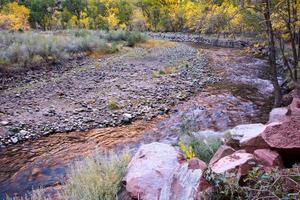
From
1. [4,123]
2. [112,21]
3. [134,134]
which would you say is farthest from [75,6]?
[134,134]

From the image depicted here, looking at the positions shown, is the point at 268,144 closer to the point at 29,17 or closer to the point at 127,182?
the point at 127,182

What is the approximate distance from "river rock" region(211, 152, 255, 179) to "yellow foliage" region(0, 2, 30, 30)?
30126 mm

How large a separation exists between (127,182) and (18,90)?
9.12 meters

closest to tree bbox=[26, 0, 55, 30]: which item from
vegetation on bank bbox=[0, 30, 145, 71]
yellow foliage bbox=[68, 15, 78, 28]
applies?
yellow foliage bbox=[68, 15, 78, 28]

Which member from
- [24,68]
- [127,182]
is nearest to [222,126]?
[127,182]

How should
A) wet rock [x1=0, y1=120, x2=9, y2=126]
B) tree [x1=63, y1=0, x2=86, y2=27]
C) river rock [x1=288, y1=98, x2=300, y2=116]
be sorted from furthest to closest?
tree [x1=63, y1=0, x2=86, y2=27] → wet rock [x1=0, y1=120, x2=9, y2=126] → river rock [x1=288, y1=98, x2=300, y2=116]

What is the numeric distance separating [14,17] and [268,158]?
3511 cm

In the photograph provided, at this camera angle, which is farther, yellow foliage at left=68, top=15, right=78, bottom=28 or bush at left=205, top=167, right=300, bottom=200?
yellow foliage at left=68, top=15, right=78, bottom=28

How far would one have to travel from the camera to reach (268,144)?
4.07m

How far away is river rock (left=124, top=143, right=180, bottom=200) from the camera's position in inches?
159

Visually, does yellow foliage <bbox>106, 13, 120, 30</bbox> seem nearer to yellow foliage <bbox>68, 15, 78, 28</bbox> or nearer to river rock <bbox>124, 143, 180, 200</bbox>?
yellow foliage <bbox>68, 15, 78, 28</bbox>

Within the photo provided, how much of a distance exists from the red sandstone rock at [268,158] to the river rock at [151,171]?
1.04 meters

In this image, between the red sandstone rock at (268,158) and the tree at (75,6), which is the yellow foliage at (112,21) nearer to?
the tree at (75,6)

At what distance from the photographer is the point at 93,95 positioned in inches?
453
